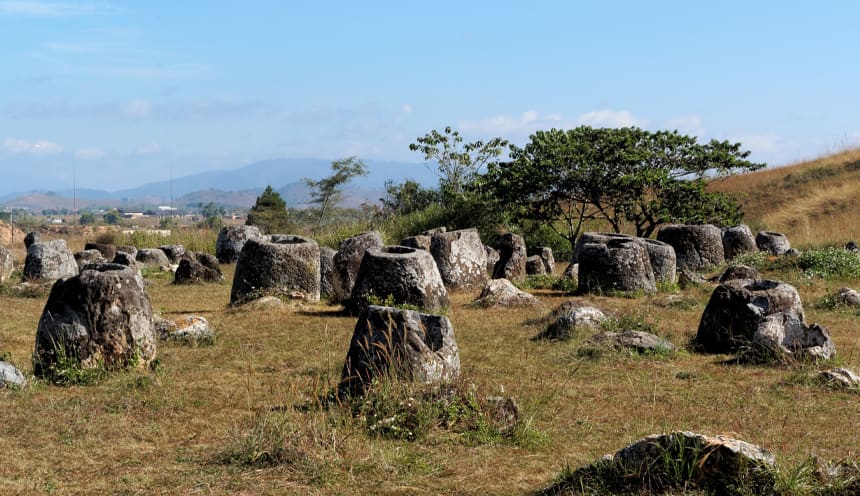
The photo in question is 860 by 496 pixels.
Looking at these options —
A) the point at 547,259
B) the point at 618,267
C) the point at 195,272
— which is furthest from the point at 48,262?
the point at 618,267

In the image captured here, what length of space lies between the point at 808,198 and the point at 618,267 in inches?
1117

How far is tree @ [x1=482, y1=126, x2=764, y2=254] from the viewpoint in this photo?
28547 millimetres

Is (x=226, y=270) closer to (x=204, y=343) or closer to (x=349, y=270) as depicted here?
(x=349, y=270)

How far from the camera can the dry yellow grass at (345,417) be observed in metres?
7.15

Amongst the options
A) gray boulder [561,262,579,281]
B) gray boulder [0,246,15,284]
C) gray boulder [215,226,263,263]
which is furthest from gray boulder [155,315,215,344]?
gray boulder [215,226,263,263]

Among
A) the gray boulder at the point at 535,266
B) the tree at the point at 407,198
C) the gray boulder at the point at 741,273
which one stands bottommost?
the gray boulder at the point at 535,266

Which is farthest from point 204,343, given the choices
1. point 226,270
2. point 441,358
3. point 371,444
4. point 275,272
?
point 226,270

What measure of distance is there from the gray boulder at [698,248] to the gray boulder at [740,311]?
10.0m

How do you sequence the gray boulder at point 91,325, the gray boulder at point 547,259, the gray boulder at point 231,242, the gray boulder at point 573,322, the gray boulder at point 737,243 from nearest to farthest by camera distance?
the gray boulder at point 91,325, the gray boulder at point 573,322, the gray boulder at point 547,259, the gray boulder at point 737,243, the gray boulder at point 231,242

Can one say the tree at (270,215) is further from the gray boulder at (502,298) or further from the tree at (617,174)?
the gray boulder at (502,298)


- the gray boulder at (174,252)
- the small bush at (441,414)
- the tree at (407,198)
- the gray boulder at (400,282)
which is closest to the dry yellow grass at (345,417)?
the small bush at (441,414)

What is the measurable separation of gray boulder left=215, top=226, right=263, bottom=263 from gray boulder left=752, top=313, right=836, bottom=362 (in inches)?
778

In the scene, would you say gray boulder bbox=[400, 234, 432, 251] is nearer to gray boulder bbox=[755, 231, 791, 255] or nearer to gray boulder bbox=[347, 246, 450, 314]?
gray boulder bbox=[347, 246, 450, 314]

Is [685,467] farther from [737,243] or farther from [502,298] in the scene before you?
[737,243]
